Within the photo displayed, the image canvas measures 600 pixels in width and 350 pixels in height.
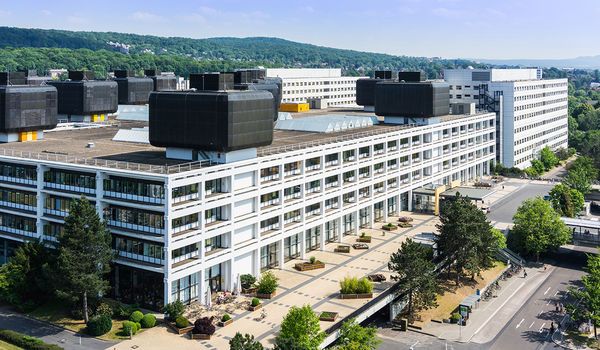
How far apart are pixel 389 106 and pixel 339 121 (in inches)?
657

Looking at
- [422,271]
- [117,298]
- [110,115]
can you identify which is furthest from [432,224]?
[110,115]

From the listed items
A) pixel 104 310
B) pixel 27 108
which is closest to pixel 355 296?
pixel 104 310

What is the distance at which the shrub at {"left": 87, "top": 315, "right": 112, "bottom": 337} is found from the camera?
231 ft

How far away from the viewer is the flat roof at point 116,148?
274 feet

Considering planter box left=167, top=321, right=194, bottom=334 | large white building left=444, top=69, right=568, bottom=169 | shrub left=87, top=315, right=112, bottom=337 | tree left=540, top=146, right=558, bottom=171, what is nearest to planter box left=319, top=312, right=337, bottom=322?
planter box left=167, top=321, right=194, bottom=334

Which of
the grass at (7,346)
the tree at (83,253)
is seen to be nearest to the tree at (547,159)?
the tree at (83,253)

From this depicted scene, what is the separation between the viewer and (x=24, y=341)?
Answer: 220ft

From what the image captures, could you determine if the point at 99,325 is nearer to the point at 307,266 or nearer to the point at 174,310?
the point at 174,310

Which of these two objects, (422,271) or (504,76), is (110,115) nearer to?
(422,271)

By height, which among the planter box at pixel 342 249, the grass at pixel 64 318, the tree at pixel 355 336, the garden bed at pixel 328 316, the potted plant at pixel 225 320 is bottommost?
the grass at pixel 64 318

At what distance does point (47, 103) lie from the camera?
109062 mm

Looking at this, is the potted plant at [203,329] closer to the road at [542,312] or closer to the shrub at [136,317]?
the shrub at [136,317]

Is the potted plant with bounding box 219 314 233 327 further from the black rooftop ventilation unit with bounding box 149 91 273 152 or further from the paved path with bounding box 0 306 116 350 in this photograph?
the black rooftop ventilation unit with bounding box 149 91 273 152

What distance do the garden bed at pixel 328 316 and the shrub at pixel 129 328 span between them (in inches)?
857
